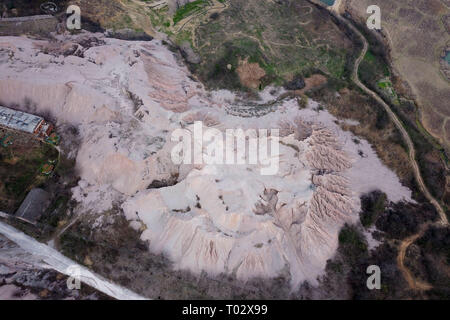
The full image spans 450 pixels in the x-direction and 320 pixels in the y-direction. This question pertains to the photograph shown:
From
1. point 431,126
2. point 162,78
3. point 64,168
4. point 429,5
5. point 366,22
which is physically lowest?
point 64,168

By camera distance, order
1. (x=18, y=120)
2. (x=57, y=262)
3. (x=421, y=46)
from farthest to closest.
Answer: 1. (x=421, y=46)
2. (x=18, y=120)
3. (x=57, y=262)

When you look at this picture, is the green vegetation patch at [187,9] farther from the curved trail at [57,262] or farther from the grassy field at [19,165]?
the curved trail at [57,262]

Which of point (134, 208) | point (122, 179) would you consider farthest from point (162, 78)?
point (134, 208)

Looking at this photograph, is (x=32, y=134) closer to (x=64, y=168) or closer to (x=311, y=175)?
(x=64, y=168)

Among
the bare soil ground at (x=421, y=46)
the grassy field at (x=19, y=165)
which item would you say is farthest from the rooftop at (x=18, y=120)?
the bare soil ground at (x=421, y=46)

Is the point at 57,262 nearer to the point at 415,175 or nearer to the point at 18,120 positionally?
the point at 18,120

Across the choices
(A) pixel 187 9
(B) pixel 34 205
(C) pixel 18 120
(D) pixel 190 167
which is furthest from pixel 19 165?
(A) pixel 187 9
